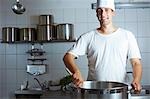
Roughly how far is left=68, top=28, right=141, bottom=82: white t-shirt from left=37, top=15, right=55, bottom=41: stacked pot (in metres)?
1.07

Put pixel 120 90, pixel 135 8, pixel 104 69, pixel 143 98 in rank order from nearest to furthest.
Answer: pixel 120 90 → pixel 104 69 → pixel 143 98 → pixel 135 8

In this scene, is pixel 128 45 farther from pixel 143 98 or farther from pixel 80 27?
pixel 80 27

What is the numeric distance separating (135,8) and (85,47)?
1202 mm

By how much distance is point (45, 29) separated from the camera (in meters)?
2.35

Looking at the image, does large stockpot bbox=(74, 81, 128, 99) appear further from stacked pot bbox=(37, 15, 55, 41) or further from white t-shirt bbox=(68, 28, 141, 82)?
stacked pot bbox=(37, 15, 55, 41)

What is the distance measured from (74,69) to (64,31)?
1.26 m

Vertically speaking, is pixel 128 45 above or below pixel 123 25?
below

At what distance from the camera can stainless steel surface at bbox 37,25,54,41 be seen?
2340 millimetres

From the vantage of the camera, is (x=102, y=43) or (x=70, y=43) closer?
(x=102, y=43)

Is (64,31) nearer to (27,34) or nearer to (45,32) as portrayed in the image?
(45,32)

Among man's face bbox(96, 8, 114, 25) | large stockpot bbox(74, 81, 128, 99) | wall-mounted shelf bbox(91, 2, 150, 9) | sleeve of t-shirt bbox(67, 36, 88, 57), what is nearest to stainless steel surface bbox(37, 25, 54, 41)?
wall-mounted shelf bbox(91, 2, 150, 9)

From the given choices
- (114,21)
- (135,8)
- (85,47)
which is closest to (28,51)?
(114,21)

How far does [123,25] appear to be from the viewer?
7.92 ft

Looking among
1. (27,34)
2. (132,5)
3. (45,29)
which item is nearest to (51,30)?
(45,29)
